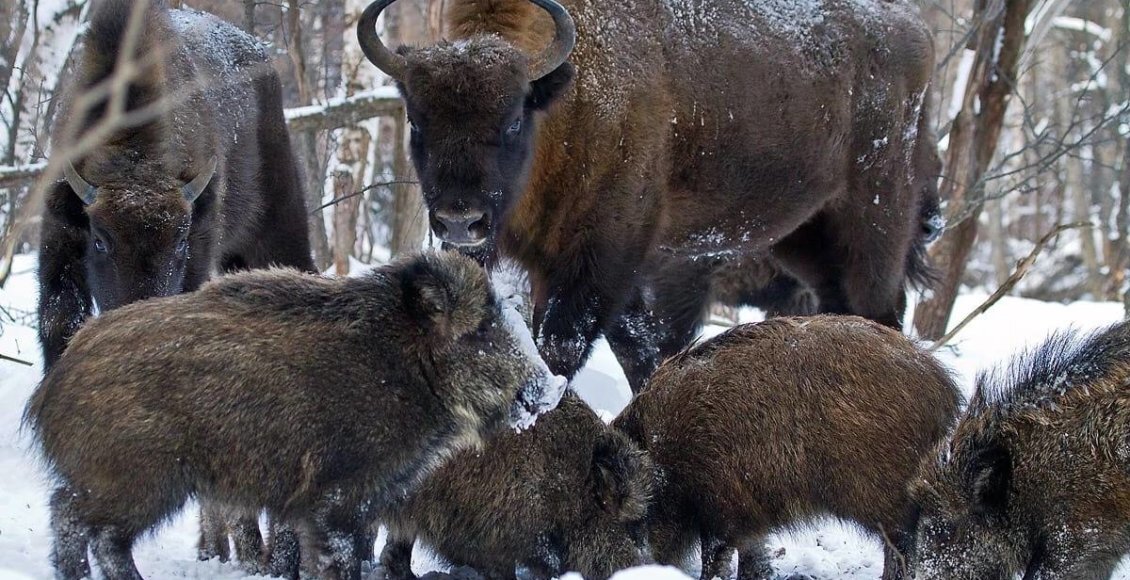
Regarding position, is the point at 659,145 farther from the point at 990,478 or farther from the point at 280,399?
the point at 280,399

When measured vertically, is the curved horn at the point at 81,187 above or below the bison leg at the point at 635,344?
above

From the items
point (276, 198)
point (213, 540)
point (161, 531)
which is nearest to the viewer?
point (161, 531)

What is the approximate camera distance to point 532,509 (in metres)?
5.51

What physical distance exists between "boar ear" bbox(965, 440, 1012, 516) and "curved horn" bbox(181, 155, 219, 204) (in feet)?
13.5

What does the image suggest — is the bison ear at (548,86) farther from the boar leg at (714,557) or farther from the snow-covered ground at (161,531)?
the boar leg at (714,557)

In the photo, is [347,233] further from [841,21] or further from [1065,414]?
[1065,414]

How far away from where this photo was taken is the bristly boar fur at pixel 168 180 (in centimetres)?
662

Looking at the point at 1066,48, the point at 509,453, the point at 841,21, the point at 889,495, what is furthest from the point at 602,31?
the point at 1066,48

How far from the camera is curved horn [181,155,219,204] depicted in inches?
269

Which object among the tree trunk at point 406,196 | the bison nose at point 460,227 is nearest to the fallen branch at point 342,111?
the tree trunk at point 406,196

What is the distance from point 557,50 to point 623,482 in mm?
2386

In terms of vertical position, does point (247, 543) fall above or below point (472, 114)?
below

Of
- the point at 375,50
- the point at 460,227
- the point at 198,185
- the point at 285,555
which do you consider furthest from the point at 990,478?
the point at 198,185

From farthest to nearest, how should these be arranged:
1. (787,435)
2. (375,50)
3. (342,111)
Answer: (342,111) → (375,50) → (787,435)
